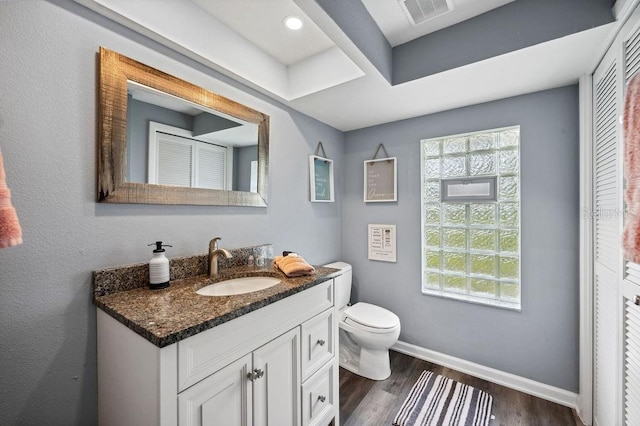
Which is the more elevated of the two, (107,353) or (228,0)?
(228,0)

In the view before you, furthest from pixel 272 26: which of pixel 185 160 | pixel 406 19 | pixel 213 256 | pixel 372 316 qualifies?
pixel 372 316

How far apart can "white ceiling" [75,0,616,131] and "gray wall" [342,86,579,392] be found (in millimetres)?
163

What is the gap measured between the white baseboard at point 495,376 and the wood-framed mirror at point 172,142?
1.84 m

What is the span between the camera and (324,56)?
174 centimetres

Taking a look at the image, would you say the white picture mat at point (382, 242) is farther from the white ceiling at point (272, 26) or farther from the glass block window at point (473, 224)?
the white ceiling at point (272, 26)

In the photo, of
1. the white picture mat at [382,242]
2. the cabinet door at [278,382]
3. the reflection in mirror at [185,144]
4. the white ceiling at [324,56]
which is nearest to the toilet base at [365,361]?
the white picture mat at [382,242]

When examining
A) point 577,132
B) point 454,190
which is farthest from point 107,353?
point 577,132

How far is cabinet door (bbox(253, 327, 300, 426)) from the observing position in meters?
1.04

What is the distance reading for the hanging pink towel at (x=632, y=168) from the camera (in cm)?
78

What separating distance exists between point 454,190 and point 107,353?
A: 7.67 ft

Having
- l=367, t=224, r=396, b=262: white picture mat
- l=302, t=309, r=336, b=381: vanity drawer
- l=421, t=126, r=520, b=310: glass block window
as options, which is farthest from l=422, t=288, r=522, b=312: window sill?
l=302, t=309, r=336, b=381: vanity drawer

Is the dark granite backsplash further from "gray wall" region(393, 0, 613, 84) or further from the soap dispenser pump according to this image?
"gray wall" region(393, 0, 613, 84)

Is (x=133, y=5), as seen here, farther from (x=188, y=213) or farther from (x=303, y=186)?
(x=303, y=186)

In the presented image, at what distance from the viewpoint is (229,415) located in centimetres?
94
